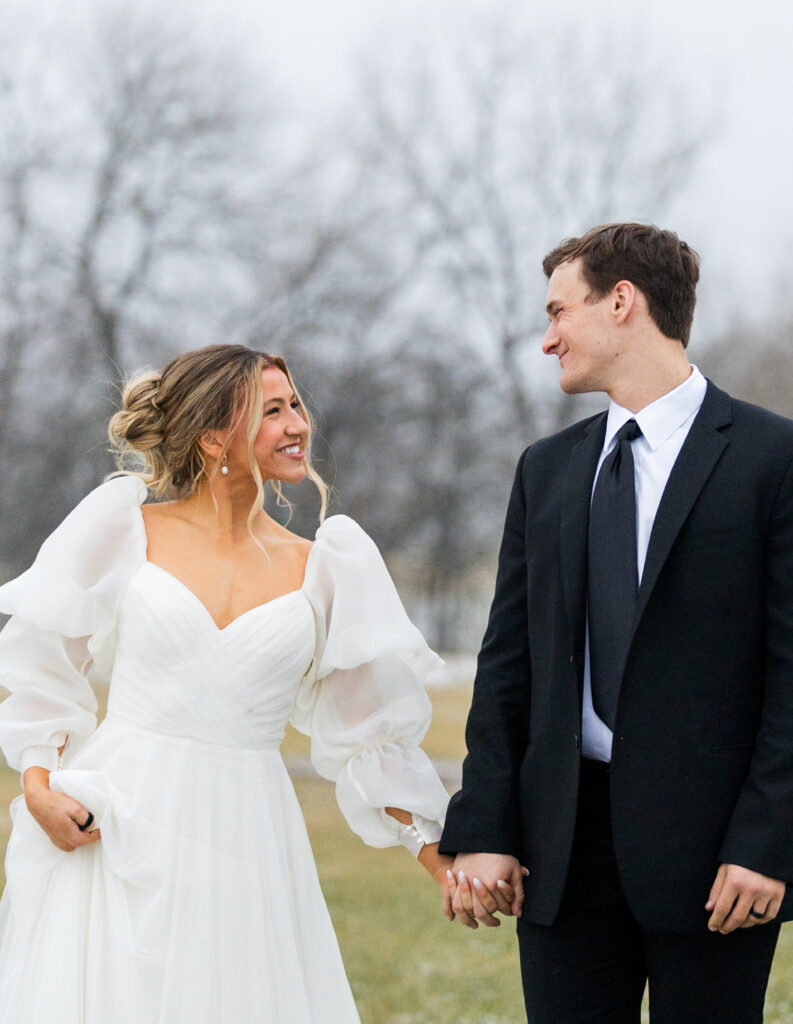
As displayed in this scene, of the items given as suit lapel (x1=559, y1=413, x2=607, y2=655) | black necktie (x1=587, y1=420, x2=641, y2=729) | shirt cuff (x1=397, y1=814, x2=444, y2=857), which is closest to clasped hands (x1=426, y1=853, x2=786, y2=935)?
shirt cuff (x1=397, y1=814, x2=444, y2=857)

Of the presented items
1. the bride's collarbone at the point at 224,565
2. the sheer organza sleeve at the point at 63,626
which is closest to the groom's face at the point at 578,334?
the bride's collarbone at the point at 224,565

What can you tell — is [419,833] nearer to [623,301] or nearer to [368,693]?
[368,693]

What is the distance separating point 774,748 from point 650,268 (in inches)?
37.4

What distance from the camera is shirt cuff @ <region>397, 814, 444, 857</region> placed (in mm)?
2975

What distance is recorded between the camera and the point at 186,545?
3062 mm

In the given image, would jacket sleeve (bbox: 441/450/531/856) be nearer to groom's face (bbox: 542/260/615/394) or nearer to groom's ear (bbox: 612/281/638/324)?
groom's face (bbox: 542/260/615/394)

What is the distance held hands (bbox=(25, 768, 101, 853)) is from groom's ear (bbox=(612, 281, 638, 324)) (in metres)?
1.50

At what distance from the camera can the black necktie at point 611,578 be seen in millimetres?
2486

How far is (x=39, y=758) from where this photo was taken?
9.60ft

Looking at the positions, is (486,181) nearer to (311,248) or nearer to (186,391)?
(311,248)

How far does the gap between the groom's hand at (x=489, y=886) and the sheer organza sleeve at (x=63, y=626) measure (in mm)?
937

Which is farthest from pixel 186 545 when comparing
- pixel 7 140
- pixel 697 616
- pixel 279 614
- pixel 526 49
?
pixel 526 49

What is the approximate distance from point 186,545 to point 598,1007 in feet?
4.35

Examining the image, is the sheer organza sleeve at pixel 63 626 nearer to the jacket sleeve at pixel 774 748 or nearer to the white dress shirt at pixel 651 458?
the white dress shirt at pixel 651 458
